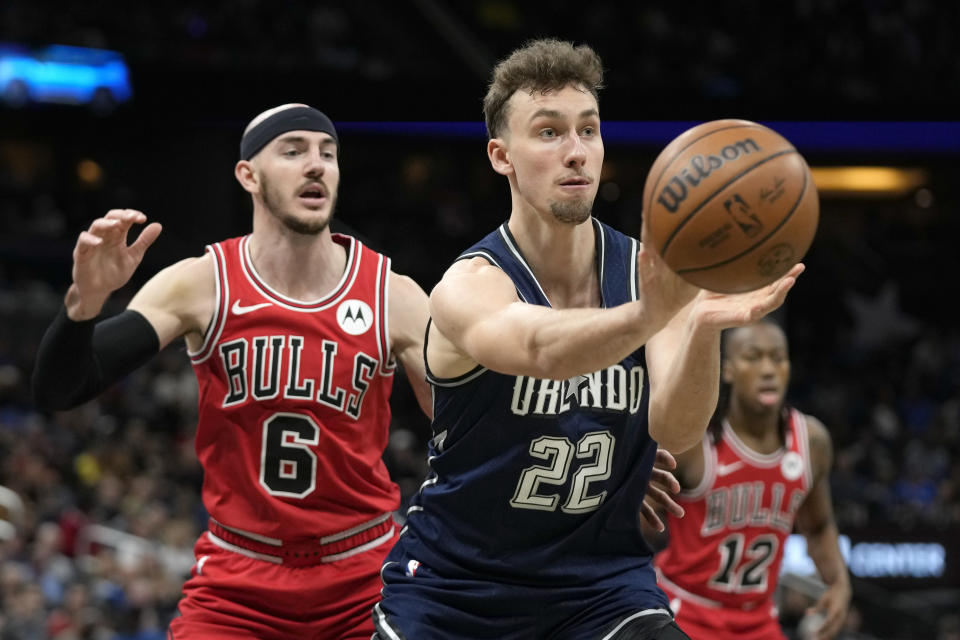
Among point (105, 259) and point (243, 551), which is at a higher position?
point (105, 259)

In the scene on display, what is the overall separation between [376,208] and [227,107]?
3.42 metres

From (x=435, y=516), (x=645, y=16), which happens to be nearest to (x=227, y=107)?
(x=645, y=16)

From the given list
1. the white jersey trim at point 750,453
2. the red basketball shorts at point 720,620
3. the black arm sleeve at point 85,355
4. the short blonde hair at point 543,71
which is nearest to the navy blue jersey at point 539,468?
the short blonde hair at point 543,71

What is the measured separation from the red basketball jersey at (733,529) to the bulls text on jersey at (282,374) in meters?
2.08

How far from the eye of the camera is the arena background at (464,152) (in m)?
17.9

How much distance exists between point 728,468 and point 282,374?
8.12 feet

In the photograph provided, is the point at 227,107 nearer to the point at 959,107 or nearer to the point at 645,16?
the point at 645,16

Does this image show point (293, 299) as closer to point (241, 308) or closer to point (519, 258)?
point (241, 308)

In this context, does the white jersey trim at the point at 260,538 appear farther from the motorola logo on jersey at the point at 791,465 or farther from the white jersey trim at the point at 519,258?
the motorola logo on jersey at the point at 791,465

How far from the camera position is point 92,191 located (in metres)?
21.3

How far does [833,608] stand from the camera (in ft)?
19.9

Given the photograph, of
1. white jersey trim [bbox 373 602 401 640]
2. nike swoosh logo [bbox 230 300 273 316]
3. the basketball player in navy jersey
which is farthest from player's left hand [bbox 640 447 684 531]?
nike swoosh logo [bbox 230 300 273 316]

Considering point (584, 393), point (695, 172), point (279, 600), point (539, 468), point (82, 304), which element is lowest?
point (279, 600)

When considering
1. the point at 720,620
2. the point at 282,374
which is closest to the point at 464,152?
the point at 720,620
